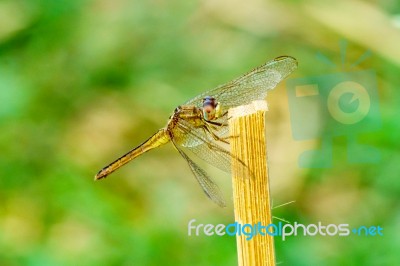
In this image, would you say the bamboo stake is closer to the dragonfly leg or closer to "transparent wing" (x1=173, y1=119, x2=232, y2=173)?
"transparent wing" (x1=173, y1=119, x2=232, y2=173)

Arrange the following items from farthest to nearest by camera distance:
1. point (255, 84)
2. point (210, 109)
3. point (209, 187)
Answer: point (255, 84) < point (209, 187) < point (210, 109)

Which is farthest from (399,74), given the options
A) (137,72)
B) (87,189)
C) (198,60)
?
(87,189)

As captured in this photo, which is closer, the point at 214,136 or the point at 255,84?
the point at 214,136

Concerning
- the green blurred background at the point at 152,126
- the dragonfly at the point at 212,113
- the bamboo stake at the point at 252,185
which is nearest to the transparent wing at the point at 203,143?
the dragonfly at the point at 212,113

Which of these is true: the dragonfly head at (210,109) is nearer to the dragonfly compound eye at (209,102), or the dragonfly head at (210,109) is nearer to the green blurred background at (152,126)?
the dragonfly compound eye at (209,102)

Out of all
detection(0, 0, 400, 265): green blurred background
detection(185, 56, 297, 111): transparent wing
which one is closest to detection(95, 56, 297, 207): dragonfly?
detection(185, 56, 297, 111): transparent wing

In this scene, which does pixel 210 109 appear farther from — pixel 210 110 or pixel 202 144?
pixel 202 144

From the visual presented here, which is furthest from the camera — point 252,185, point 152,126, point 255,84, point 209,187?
point 152,126

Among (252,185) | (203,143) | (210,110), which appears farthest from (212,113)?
(252,185)
